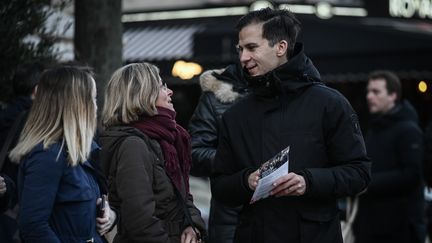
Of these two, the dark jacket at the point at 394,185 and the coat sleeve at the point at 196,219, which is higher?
the coat sleeve at the point at 196,219

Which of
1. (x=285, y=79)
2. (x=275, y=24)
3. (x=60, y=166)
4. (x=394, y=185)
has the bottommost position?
(x=394, y=185)

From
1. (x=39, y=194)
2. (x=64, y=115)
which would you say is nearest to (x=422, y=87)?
(x=64, y=115)

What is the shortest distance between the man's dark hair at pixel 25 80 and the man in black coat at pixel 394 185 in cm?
292

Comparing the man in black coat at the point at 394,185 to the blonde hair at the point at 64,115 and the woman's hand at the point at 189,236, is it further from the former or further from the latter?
the blonde hair at the point at 64,115

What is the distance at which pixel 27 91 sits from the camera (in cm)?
580

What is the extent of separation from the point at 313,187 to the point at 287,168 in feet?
0.50

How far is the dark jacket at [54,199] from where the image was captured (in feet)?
13.5

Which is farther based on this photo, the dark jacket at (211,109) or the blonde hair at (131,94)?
→ the dark jacket at (211,109)

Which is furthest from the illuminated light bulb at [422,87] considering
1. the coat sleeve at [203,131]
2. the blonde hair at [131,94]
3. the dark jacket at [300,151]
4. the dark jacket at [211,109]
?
the dark jacket at [300,151]

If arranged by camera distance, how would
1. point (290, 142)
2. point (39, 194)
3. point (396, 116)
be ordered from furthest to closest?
point (396, 116)
point (39, 194)
point (290, 142)

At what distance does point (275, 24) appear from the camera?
4.16 m

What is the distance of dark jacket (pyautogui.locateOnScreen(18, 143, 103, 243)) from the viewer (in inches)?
162

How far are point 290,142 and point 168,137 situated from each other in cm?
77

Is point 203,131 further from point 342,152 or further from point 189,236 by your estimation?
point 342,152
